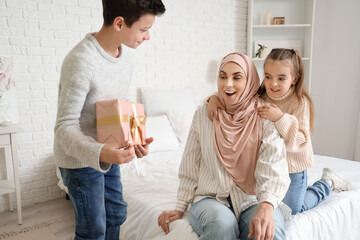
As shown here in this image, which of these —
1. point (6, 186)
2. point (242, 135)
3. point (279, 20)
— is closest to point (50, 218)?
point (6, 186)

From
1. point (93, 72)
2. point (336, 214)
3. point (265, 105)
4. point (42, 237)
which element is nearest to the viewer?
point (93, 72)

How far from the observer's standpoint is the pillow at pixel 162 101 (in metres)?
3.00

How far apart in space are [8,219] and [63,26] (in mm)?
1613

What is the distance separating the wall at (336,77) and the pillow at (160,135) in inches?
79.0

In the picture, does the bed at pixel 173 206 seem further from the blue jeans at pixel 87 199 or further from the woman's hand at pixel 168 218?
the blue jeans at pixel 87 199

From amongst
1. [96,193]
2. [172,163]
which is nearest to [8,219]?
[172,163]

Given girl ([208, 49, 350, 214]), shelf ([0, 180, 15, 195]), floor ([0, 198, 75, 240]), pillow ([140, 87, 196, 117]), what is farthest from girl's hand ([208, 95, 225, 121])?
shelf ([0, 180, 15, 195])

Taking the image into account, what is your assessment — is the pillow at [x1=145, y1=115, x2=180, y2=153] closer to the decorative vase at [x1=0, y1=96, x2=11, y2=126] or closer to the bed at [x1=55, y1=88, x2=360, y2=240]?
the bed at [x1=55, y1=88, x2=360, y2=240]

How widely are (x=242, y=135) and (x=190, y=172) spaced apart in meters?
0.29

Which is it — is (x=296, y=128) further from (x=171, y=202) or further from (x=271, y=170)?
(x=171, y=202)

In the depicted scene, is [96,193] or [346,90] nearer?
[96,193]

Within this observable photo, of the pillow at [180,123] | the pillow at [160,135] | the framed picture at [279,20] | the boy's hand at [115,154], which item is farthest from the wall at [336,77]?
the boy's hand at [115,154]

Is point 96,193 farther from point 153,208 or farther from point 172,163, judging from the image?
point 172,163

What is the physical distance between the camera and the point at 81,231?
1.15 metres
